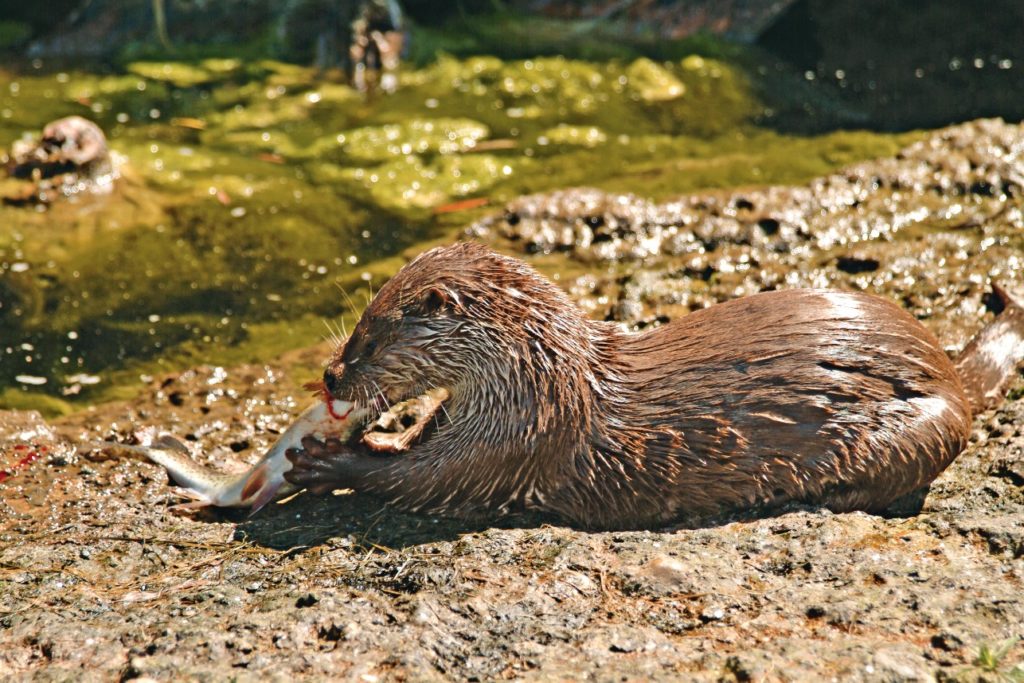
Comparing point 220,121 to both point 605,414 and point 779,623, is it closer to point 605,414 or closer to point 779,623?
point 605,414

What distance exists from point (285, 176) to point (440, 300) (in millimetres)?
2938

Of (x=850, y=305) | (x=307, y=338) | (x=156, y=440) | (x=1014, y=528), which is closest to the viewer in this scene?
(x=1014, y=528)

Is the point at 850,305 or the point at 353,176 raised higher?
the point at 850,305

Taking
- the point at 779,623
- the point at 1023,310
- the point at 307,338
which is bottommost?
the point at 307,338

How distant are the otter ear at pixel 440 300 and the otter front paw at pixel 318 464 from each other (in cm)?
56

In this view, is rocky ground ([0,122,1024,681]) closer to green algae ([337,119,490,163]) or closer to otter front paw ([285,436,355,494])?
otter front paw ([285,436,355,494])

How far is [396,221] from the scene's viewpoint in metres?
6.00

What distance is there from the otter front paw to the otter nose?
167 millimetres

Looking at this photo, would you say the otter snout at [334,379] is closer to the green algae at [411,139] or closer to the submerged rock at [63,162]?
the green algae at [411,139]

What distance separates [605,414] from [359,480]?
33.9 inches

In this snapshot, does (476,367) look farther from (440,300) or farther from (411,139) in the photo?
(411,139)

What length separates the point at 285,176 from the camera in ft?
21.0

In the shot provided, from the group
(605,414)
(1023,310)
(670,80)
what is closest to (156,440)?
(605,414)

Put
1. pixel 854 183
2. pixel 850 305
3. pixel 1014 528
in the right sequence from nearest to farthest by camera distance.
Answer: pixel 1014 528 < pixel 850 305 < pixel 854 183
